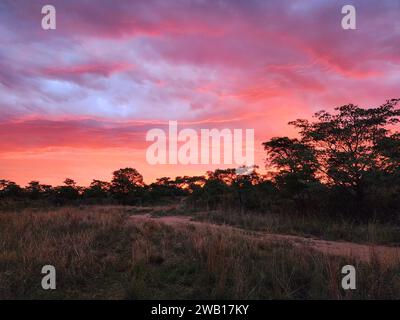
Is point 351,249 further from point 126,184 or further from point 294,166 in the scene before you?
point 126,184

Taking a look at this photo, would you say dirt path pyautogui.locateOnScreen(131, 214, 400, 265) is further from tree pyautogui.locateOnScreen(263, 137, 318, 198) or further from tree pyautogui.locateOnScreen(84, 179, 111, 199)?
tree pyautogui.locateOnScreen(84, 179, 111, 199)

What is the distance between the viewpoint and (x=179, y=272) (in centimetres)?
601

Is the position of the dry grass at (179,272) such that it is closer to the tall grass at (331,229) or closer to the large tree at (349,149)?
the tall grass at (331,229)

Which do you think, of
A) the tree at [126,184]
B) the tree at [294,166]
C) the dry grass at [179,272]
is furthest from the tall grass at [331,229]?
the tree at [126,184]

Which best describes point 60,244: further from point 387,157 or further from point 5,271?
point 387,157

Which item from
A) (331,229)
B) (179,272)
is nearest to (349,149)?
(331,229)

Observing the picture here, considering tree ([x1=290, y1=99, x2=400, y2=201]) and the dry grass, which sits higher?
tree ([x1=290, y1=99, x2=400, y2=201])

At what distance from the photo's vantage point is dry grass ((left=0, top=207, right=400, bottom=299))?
4.97 metres

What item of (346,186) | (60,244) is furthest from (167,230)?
(346,186)

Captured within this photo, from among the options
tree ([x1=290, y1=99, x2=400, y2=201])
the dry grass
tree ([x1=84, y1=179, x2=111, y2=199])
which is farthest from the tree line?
tree ([x1=84, y1=179, x2=111, y2=199])

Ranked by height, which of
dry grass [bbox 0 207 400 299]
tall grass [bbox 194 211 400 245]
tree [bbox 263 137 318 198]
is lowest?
tall grass [bbox 194 211 400 245]

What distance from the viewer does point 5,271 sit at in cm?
582
